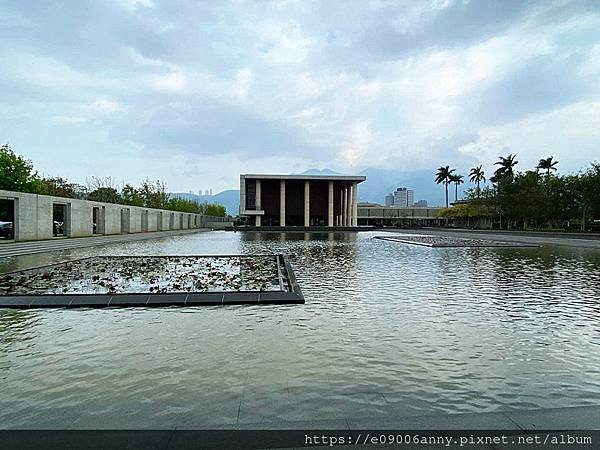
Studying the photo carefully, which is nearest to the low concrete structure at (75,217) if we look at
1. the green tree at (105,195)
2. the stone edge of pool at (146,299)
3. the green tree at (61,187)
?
the green tree at (105,195)

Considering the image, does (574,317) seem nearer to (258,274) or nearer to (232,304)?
(232,304)

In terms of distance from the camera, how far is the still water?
3268 millimetres

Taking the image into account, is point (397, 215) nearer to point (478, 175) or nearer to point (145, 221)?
point (478, 175)

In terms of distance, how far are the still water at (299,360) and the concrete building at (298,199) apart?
54793 mm

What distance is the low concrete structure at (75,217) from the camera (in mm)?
21344

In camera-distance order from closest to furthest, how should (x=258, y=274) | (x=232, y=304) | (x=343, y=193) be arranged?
(x=232, y=304) < (x=258, y=274) < (x=343, y=193)

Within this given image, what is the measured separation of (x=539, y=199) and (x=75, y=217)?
39961 mm

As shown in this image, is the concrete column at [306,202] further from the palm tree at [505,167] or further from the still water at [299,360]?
the still water at [299,360]

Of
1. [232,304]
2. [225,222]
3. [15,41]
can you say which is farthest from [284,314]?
[225,222]

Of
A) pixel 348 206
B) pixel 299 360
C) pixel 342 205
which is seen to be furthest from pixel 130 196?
pixel 299 360

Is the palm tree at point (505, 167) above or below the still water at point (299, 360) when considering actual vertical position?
above

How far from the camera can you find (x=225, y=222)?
7494 centimetres

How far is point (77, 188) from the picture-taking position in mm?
55656

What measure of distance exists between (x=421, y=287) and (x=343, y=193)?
58692mm
